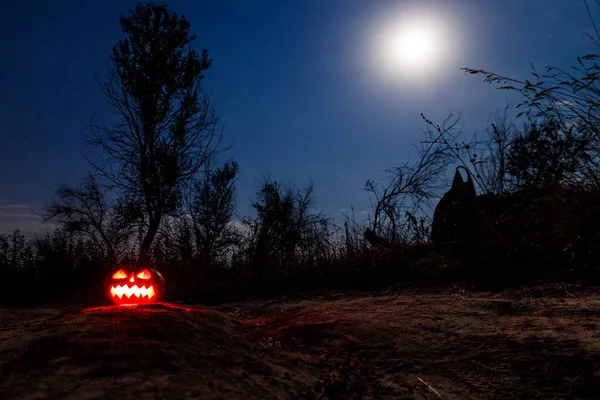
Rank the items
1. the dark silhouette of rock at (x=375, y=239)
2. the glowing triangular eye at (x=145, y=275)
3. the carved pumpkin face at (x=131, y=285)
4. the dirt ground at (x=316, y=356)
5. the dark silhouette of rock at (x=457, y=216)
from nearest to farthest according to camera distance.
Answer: the dirt ground at (x=316, y=356) → the carved pumpkin face at (x=131, y=285) → the glowing triangular eye at (x=145, y=275) → the dark silhouette of rock at (x=457, y=216) → the dark silhouette of rock at (x=375, y=239)

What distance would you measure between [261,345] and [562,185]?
3.87m

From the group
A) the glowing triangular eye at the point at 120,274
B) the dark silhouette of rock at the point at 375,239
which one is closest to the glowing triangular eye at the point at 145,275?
the glowing triangular eye at the point at 120,274

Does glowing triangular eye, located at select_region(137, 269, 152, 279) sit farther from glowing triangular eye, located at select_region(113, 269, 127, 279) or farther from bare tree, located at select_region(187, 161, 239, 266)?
bare tree, located at select_region(187, 161, 239, 266)

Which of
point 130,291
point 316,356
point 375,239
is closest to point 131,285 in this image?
point 130,291

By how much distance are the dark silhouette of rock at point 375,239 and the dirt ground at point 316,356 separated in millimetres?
4099

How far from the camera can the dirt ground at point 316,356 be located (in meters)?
1.35

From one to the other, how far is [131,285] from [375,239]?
4308 millimetres

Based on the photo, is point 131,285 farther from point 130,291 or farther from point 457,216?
point 457,216

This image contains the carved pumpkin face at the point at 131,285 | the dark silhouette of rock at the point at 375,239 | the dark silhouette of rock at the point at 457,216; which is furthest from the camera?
the dark silhouette of rock at the point at 375,239

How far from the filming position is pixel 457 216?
5.80m

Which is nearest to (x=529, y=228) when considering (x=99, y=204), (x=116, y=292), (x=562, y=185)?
(x=562, y=185)

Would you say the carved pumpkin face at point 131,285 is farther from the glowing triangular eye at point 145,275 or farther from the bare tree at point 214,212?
the bare tree at point 214,212

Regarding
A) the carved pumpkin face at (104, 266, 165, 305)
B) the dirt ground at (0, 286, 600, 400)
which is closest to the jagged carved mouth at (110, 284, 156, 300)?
the carved pumpkin face at (104, 266, 165, 305)

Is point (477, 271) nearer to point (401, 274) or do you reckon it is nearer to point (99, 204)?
point (401, 274)
